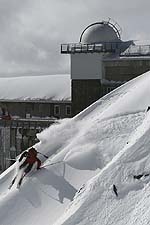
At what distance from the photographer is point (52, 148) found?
1059cm

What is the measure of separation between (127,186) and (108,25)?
2735 centimetres

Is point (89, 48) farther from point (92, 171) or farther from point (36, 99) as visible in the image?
point (92, 171)

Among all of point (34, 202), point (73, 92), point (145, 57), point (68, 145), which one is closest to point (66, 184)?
point (34, 202)

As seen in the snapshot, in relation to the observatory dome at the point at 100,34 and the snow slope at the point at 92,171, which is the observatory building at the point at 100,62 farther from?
the snow slope at the point at 92,171

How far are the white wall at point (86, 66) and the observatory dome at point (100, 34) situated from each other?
116 centimetres

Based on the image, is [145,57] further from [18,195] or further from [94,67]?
[18,195]

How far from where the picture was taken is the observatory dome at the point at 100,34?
109ft

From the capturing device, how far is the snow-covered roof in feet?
133

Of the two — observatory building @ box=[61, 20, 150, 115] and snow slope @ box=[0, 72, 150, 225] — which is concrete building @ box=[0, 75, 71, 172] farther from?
snow slope @ box=[0, 72, 150, 225]

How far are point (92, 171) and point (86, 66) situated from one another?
81.0 feet

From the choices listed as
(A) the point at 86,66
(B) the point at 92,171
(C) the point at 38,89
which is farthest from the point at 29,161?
(C) the point at 38,89

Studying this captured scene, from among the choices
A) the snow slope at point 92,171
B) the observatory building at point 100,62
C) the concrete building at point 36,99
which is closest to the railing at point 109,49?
the observatory building at point 100,62

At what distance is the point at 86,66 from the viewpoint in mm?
33500

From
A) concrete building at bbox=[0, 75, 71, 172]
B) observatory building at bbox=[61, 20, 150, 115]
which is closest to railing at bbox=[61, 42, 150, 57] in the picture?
observatory building at bbox=[61, 20, 150, 115]
